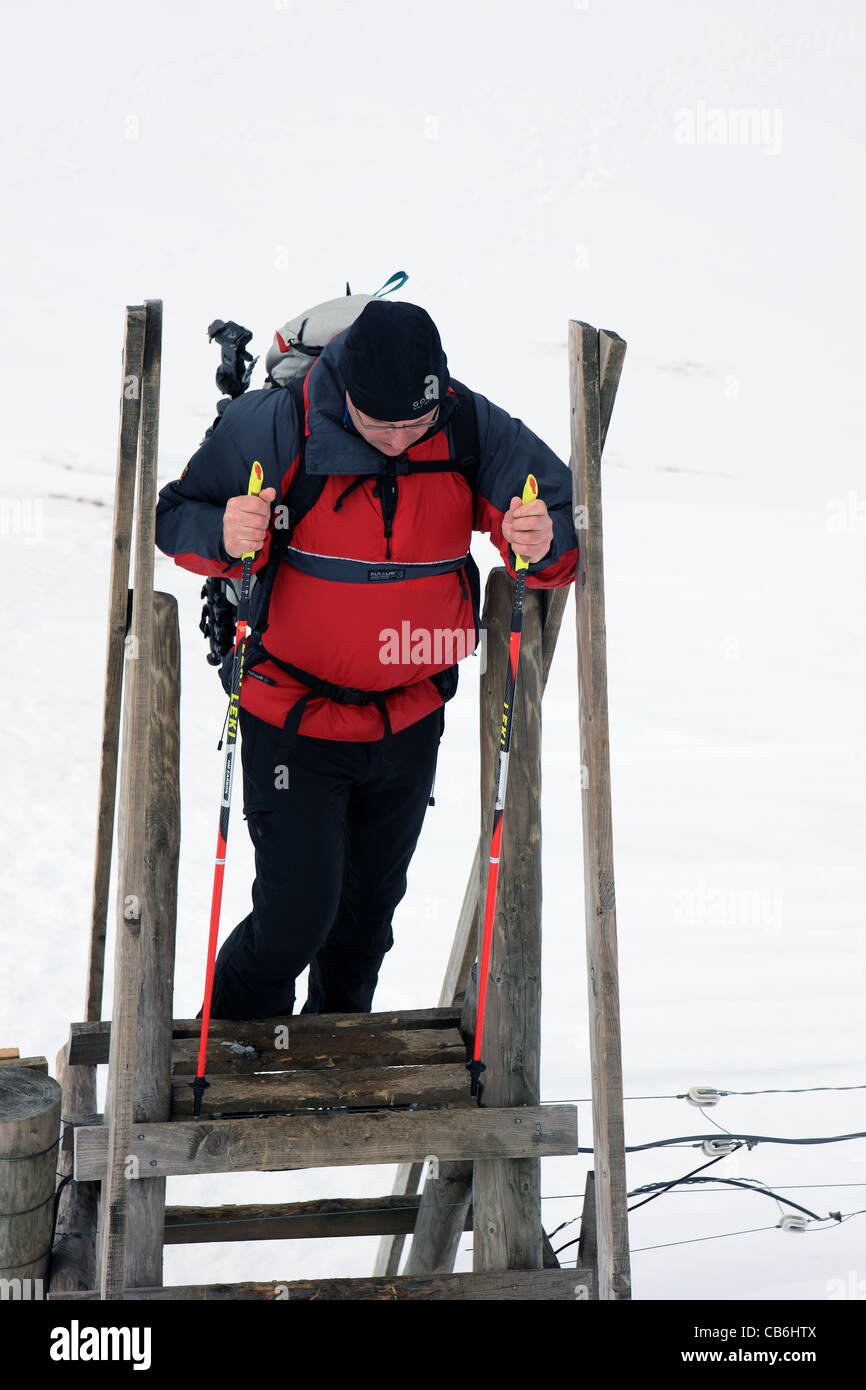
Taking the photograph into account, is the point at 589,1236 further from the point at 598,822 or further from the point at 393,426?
the point at 393,426

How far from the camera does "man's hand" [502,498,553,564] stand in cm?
256

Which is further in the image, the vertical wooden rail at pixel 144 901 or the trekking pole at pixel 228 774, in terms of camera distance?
the trekking pole at pixel 228 774

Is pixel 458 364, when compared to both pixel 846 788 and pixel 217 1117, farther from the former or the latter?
pixel 217 1117

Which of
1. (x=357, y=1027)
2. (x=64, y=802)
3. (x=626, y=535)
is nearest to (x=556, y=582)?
(x=357, y=1027)

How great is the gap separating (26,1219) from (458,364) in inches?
827

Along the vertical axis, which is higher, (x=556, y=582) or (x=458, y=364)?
(x=458, y=364)

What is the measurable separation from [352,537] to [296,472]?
186 millimetres

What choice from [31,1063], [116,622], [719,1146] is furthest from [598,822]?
[719,1146]

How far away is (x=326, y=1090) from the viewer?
2820mm

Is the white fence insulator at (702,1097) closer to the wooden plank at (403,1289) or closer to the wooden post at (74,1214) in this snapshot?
the wooden plank at (403,1289)

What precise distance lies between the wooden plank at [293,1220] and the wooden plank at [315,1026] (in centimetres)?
53

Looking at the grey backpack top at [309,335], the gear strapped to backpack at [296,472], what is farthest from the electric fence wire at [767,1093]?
the grey backpack top at [309,335]

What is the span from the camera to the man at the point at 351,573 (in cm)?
258

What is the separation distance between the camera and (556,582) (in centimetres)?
271
